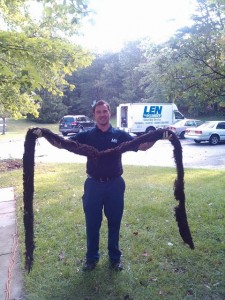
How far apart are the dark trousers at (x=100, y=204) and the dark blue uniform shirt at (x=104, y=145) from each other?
104mm

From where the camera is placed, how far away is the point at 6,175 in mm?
10547

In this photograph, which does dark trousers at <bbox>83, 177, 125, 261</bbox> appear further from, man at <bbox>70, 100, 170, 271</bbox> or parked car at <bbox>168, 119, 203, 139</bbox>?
parked car at <bbox>168, 119, 203, 139</bbox>

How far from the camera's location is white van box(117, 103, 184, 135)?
976 inches

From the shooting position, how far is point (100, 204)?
12.5 feet

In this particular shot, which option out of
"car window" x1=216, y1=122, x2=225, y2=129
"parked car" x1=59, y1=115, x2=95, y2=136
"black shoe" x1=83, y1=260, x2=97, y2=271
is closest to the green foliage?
"parked car" x1=59, y1=115, x2=95, y2=136

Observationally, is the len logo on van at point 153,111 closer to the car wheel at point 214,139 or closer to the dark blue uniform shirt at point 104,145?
the car wheel at point 214,139

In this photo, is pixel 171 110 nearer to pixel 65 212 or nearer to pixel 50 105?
pixel 65 212

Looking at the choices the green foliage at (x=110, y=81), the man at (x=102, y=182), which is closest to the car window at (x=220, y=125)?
the man at (x=102, y=182)

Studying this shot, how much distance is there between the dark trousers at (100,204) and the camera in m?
3.75

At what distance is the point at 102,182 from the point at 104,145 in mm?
438

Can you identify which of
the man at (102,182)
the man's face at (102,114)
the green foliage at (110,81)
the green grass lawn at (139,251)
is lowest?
the green grass lawn at (139,251)

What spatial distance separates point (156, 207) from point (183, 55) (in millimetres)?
2899

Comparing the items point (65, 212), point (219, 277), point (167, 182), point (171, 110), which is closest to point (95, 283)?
point (219, 277)

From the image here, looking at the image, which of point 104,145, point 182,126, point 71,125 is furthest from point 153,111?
point 104,145
